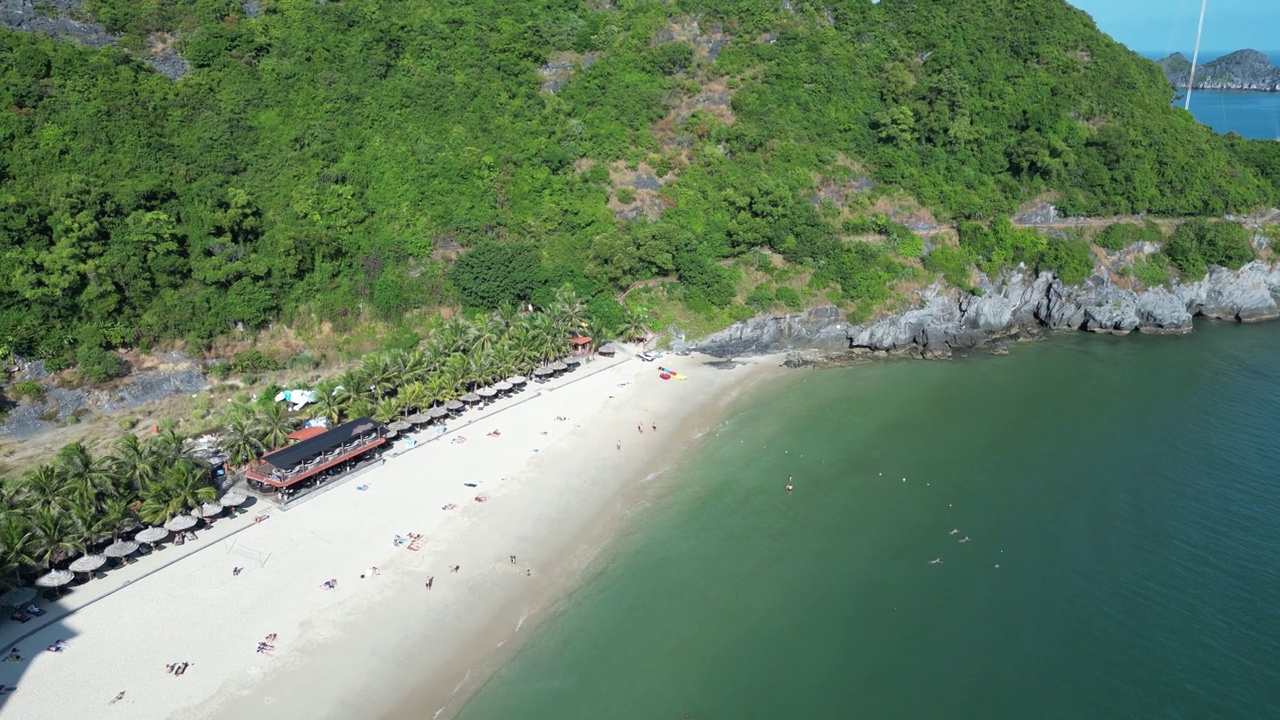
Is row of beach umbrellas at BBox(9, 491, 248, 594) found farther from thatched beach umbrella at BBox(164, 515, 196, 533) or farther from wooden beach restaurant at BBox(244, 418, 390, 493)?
wooden beach restaurant at BBox(244, 418, 390, 493)

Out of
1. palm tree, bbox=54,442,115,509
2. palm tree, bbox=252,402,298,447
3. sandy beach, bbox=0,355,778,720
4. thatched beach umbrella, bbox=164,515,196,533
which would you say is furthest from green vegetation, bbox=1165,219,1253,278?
palm tree, bbox=54,442,115,509

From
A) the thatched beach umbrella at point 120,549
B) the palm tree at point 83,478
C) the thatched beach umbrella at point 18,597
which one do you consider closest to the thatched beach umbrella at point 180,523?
the thatched beach umbrella at point 120,549

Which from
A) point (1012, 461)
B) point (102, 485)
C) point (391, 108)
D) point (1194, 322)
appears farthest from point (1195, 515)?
point (391, 108)

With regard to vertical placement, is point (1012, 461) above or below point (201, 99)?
below

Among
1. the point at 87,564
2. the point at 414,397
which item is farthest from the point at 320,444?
the point at 87,564

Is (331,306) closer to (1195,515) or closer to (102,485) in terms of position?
(102,485)

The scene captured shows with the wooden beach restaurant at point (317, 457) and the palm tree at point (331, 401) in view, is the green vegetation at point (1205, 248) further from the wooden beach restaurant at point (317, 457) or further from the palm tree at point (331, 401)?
the palm tree at point (331, 401)

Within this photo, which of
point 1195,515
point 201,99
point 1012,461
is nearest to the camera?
point 1195,515

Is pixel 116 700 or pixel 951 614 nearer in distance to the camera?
pixel 116 700

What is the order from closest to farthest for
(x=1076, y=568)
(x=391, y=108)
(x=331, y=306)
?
1. (x=1076, y=568)
2. (x=331, y=306)
3. (x=391, y=108)
